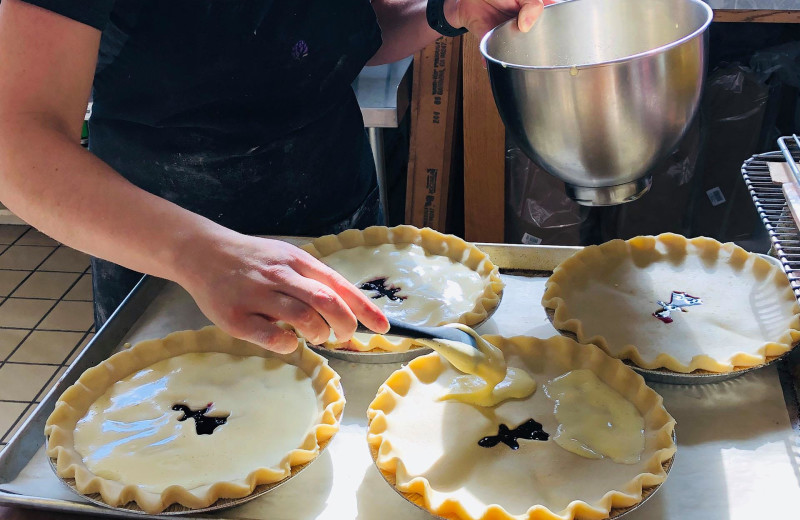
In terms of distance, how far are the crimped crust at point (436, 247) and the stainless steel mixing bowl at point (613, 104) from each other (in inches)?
15.0

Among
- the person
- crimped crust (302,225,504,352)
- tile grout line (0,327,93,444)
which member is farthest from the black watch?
tile grout line (0,327,93,444)

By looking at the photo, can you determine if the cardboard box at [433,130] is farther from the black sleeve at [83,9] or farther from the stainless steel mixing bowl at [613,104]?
the black sleeve at [83,9]

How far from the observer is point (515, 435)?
4.27 feet

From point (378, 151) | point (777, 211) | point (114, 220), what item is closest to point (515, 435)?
point (777, 211)

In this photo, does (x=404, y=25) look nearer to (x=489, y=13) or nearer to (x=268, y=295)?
(x=489, y=13)

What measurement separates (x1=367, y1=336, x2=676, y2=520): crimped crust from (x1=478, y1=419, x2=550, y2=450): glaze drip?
21 mm

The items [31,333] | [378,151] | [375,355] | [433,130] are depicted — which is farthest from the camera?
[31,333]

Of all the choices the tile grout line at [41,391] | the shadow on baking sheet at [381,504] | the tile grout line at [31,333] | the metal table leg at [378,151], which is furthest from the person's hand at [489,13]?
the tile grout line at [41,391]

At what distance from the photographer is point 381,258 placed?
190 centimetres

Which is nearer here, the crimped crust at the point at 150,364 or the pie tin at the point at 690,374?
the crimped crust at the point at 150,364

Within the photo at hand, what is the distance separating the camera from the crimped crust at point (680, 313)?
139 centimetres

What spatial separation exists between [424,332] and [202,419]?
1.57 ft

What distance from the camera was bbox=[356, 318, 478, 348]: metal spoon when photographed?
122 cm

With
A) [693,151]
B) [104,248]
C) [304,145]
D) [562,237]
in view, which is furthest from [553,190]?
[104,248]
